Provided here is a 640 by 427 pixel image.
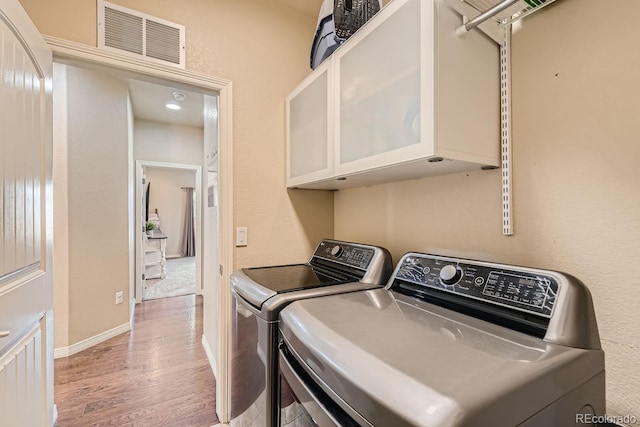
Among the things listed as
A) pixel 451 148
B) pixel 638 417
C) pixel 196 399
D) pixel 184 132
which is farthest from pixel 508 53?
pixel 184 132

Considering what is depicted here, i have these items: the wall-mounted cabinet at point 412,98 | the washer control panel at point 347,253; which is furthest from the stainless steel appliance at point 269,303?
the wall-mounted cabinet at point 412,98

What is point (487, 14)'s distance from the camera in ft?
2.93

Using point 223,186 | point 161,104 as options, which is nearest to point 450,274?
point 223,186

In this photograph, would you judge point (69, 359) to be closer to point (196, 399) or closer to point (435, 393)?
point (196, 399)

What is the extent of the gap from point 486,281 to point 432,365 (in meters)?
0.44

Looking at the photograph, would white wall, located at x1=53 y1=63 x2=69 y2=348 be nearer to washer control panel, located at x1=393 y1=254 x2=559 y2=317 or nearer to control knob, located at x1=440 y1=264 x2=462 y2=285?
washer control panel, located at x1=393 y1=254 x2=559 y2=317

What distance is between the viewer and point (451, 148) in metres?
0.92

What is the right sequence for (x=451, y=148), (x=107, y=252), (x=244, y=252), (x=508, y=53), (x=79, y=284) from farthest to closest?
(x=107, y=252), (x=79, y=284), (x=244, y=252), (x=508, y=53), (x=451, y=148)

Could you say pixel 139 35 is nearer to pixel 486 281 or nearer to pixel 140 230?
pixel 486 281

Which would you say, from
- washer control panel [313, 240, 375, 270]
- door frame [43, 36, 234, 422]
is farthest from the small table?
washer control panel [313, 240, 375, 270]

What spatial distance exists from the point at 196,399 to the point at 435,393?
204cm

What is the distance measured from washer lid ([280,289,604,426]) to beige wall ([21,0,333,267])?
39.0 inches

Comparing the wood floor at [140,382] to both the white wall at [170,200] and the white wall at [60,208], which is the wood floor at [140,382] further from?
Result: the white wall at [170,200]

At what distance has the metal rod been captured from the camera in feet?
2.82
